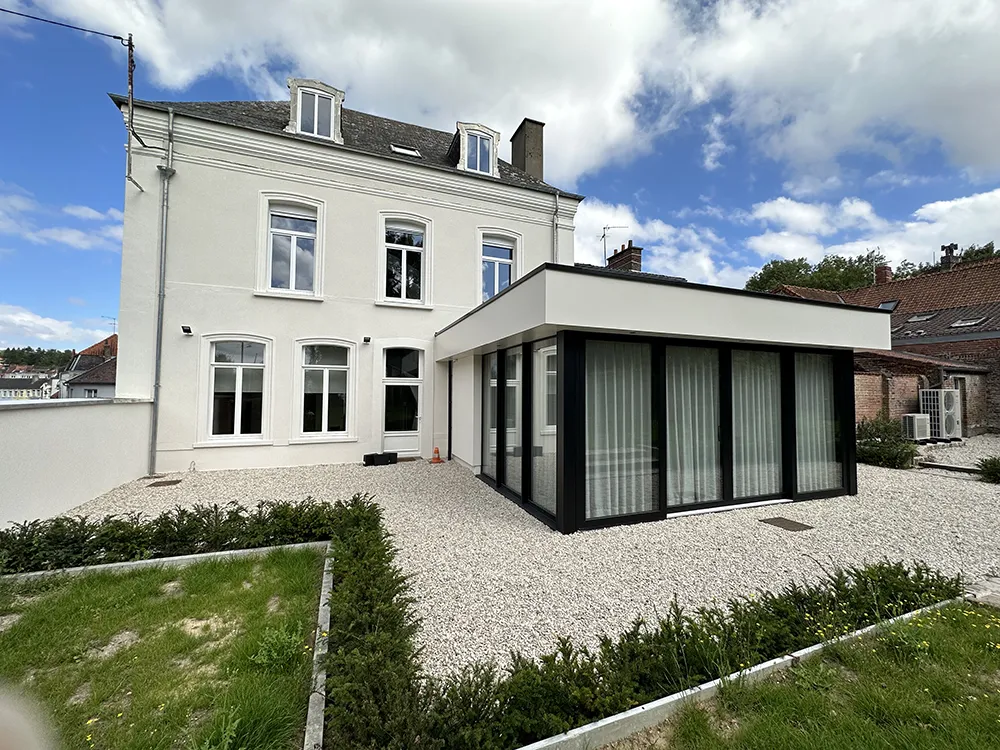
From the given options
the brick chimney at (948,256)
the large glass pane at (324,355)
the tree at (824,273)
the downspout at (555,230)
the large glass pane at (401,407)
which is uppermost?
the tree at (824,273)

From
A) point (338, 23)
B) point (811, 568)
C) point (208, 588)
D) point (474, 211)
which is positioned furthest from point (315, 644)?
point (474, 211)

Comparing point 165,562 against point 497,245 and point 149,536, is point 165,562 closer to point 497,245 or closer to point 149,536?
point 149,536

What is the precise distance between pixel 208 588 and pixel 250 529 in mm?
879

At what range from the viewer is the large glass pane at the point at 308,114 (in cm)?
945

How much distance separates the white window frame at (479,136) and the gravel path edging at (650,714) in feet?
35.1

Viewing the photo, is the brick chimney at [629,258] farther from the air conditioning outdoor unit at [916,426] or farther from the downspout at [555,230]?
the air conditioning outdoor unit at [916,426]

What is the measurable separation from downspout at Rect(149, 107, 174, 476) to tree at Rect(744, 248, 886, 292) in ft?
115

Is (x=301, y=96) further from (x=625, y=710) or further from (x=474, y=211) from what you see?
(x=625, y=710)

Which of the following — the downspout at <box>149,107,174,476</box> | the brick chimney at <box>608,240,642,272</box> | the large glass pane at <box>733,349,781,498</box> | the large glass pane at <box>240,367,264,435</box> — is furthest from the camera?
the brick chimney at <box>608,240,642,272</box>

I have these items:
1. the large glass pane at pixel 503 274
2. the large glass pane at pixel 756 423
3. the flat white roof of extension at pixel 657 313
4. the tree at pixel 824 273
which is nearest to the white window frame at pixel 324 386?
the flat white roof of extension at pixel 657 313

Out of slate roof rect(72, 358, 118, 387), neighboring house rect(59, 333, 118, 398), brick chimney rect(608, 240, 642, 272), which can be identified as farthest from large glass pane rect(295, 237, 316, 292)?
neighboring house rect(59, 333, 118, 398)

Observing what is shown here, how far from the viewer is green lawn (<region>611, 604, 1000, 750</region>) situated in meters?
1.77

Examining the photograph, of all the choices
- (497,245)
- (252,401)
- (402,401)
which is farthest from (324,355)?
(497,245)

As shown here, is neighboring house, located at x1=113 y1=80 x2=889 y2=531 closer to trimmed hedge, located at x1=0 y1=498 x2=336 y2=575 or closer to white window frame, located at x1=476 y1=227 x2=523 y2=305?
white window frame, located at x1=476 y1=227 x2=523 y2=305
